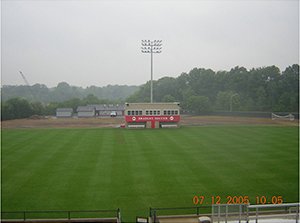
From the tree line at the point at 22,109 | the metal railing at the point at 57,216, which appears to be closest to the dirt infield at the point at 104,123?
the tree line at the point at 22,109

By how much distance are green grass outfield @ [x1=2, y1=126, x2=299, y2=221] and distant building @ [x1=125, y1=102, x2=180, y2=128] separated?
48.0ft

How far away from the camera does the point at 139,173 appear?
19719 mm

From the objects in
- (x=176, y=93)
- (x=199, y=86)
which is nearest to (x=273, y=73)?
(x=199, y=86)

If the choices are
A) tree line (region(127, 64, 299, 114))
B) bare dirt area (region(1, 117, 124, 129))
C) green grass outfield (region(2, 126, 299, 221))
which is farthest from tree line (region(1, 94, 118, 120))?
green grass outfield (region(2, 126, 299, 221))

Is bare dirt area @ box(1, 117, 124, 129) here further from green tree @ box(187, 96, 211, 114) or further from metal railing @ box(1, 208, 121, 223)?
metal railing @ box(1, 208, 121, 223)

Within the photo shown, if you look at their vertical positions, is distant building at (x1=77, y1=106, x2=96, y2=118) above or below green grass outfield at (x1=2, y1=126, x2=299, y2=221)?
above

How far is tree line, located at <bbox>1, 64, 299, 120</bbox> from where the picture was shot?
72.6 metres

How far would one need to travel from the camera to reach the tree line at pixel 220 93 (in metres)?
72.6

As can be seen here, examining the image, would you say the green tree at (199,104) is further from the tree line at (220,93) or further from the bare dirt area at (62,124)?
the bare dirt area at (62,124)

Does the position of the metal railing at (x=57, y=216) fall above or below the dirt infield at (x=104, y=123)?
below

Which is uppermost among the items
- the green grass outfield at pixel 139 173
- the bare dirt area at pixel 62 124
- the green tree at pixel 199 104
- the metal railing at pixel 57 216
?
the green tree at pixel 199 104

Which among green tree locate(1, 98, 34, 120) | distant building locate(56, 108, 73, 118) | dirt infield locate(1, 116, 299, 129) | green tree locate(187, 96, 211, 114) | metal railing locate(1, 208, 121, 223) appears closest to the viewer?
metal railing locate(1, 208, 121, 223)

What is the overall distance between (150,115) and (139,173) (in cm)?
2698

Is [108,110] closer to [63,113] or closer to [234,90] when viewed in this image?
[63,113]
